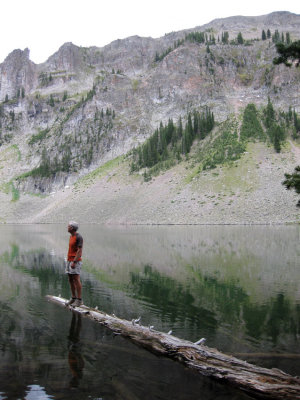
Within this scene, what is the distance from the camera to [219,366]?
7535 millimetres

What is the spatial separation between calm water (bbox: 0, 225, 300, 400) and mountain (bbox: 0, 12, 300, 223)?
51297 millimetres

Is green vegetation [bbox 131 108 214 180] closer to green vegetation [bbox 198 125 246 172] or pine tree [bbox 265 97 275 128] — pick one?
green vegetation [bbox 198 125 246 172]

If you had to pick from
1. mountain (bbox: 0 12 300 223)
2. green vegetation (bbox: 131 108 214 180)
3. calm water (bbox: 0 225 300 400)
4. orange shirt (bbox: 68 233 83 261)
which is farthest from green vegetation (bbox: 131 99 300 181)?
orange shirt (bbox: 68 233 83 261)

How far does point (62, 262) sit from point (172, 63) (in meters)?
143

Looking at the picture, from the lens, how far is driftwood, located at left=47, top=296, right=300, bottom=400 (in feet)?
21.5

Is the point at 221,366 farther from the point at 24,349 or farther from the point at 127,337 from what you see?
the point at 24,349

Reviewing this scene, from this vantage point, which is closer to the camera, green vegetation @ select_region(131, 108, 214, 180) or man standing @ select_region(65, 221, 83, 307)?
man standing @ select_region(65, 221, 83, 307)

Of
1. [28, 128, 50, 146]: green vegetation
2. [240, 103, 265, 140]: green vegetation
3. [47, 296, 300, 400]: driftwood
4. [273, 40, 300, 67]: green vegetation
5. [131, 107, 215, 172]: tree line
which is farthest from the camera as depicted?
[28, 128, 50, 146]: green vegetation

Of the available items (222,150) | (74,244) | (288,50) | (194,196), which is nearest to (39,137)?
(222,150)

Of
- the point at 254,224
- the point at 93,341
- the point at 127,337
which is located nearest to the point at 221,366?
the point at 127,337

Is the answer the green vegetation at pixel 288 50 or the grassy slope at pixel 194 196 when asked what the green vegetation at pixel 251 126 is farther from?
the green vegetation at pixel 288 50

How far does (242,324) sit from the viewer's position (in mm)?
11719

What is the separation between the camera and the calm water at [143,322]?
739 centimetres

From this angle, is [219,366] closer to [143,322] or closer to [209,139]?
[143,322]
